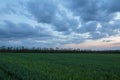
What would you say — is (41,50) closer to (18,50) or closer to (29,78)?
(18,50)

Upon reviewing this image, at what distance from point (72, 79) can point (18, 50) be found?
340 feet

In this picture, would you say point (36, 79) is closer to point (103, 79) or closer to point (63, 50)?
point (103, 79)

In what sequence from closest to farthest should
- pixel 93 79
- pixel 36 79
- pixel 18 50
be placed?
pixel 36 79
pixel 93 79
pixel 18 50

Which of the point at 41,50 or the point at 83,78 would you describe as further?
the point at 41,50

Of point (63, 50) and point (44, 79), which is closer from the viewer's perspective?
point (44, 79)

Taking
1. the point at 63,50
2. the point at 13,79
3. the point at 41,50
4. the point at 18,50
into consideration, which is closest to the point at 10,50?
the point at 18,50

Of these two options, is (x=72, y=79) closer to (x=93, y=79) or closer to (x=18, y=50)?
(x=93, y=79)

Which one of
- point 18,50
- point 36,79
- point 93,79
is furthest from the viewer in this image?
point 18,50

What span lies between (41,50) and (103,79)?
102 metres

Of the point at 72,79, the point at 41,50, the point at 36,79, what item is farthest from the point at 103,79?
the point at 41,50

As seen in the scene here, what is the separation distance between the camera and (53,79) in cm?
1356

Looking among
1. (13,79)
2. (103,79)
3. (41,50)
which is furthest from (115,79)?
(41,50)

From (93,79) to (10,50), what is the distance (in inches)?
4251

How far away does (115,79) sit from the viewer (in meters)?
14.8
